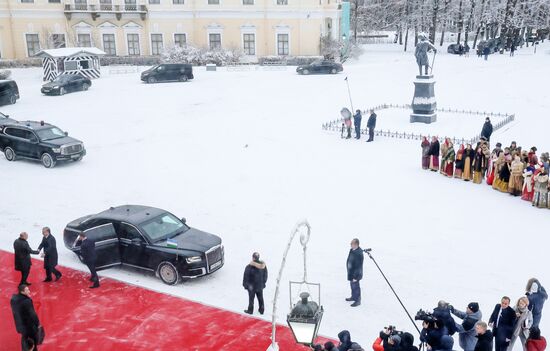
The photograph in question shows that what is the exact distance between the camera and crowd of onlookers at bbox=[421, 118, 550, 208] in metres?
16.5

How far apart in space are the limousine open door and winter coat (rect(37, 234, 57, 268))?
2.38ft

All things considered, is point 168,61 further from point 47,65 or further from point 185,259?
point 185,259

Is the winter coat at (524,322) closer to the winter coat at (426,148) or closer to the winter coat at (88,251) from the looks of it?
the winter coat at (88,251)

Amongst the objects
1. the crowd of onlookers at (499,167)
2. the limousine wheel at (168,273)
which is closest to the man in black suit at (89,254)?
the limousine wheel at (168,273)

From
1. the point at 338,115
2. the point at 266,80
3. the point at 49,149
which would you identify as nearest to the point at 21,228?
the point at 49,149

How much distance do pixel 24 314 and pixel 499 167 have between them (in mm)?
13762

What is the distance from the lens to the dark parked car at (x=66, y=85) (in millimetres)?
35625

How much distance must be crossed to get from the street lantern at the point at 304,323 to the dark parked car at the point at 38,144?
1674cm

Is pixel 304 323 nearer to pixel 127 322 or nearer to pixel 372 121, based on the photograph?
pixel 127 322

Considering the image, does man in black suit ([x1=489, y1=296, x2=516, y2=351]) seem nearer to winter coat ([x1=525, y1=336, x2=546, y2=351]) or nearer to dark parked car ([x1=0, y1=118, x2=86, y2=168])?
winter coat ([x1=525, y1=336, x2=546, y2=351])

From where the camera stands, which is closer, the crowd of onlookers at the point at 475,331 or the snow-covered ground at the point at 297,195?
the crowd of onlookers at the point at 475,331

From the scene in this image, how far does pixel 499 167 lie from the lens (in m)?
17.8

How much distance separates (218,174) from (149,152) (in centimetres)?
421

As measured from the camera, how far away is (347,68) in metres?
48.2
